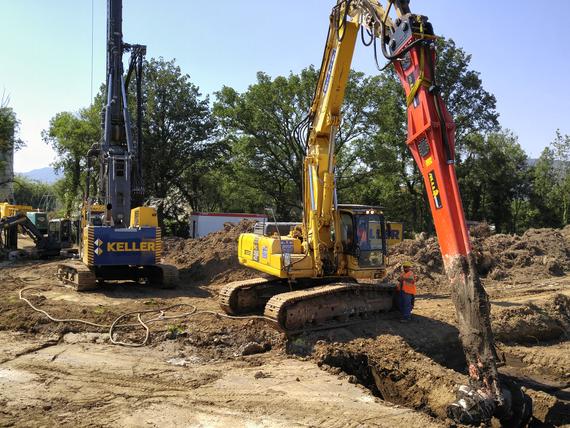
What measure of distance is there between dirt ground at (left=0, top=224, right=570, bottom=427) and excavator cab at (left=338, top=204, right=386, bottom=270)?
1.30 m

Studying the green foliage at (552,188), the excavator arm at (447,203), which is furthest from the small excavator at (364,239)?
the green foliage at (552,188)

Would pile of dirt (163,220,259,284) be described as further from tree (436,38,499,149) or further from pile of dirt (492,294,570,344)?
tree (436,38,499,149)

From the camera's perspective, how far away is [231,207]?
1750 inches

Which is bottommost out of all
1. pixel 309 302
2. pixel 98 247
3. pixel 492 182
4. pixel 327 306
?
pixel 327 306

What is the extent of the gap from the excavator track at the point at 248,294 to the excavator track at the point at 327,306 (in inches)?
54.7

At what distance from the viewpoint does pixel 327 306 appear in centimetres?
967

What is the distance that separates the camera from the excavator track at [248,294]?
10.7 m

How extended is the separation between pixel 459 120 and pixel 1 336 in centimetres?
3284

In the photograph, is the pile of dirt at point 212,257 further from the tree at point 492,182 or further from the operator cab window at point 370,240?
the tree at point 492,182

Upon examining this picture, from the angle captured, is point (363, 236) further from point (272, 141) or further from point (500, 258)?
point (272, 141)

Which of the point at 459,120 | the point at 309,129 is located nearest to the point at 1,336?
the point at 309,129

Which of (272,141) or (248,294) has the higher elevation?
(272,141)

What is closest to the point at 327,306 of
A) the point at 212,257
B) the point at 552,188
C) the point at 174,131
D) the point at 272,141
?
the point at 212,257

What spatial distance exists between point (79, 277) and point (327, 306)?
317 inches
